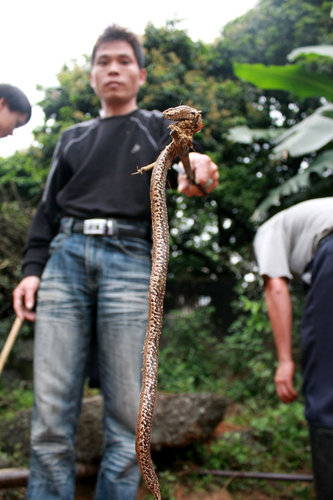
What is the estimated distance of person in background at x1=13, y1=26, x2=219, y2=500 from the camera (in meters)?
1.34

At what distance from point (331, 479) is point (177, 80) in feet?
20.0

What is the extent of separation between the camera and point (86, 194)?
55.1 inches

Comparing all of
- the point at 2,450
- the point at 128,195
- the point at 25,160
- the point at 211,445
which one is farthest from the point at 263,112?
the point at 128,195

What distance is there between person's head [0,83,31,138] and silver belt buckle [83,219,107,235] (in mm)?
550

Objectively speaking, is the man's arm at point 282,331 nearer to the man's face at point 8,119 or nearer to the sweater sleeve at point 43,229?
the sweater sleeve at point 43,229

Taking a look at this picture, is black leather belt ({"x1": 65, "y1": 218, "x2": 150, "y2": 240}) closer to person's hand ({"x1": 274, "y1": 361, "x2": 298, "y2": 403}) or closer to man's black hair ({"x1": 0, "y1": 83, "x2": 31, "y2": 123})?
man's black hair ({"x1": 0, "y1": 83, "x2": 31, "y2": 123})

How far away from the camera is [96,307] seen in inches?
61.5

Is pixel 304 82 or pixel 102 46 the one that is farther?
pixel 304 82

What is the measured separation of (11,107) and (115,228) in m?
0.62

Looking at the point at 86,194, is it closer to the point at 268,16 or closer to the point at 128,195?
the point at 128,195

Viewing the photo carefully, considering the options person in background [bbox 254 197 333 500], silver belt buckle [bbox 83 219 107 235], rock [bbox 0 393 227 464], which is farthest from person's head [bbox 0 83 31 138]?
rock [bbox 0 393 227 464]

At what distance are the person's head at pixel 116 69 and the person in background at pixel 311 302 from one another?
3.00ft

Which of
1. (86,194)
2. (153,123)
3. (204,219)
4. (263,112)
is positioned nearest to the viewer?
(153,123)

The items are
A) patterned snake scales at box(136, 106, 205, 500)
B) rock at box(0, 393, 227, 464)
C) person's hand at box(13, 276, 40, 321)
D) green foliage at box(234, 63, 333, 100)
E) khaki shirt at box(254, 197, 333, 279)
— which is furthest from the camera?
green foliage at box(234, 63, 333, 100)
